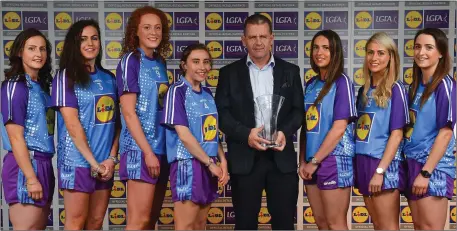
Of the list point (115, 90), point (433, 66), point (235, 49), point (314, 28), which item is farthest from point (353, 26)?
point (115, 90)

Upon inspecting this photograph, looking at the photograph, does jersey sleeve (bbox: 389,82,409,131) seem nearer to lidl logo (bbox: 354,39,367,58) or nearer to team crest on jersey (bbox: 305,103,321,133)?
team crest on jersey (bbox: 305,103,321,133)

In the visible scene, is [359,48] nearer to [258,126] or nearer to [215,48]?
[215,48]

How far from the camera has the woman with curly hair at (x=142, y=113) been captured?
3.69 meters

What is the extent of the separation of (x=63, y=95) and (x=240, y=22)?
2024 mm

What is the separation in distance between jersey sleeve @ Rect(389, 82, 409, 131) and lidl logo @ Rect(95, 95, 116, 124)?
5.77 feet

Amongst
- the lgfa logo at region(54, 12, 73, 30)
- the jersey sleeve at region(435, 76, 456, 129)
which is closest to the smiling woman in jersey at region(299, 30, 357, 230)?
the jersey sleeve at region(435, 76, 456, 129)

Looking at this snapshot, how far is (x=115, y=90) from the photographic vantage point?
3814mm

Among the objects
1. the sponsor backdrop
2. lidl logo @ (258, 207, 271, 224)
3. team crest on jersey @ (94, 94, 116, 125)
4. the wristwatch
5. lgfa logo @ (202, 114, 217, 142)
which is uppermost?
the sponsor backdrop

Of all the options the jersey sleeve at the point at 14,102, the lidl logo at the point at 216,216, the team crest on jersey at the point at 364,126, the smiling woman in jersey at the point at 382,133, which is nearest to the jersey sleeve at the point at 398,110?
the smiling woman in jersey at the point at 382,133

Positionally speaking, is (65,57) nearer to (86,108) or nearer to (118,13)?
(86,108)

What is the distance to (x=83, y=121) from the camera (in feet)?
12.0

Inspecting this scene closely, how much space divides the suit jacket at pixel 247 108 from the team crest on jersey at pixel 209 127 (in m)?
0.06

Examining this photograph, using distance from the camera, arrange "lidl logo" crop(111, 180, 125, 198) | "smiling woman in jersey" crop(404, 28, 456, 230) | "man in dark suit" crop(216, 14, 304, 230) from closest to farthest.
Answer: "smiling woman in jersey" crop(404, 28, 456, 230), "man in dark suit" crop(216, 14, 304, 230), "lidl logo" crop(111, 180, 125, 198)

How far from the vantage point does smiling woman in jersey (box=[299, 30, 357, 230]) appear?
3.74 metres
